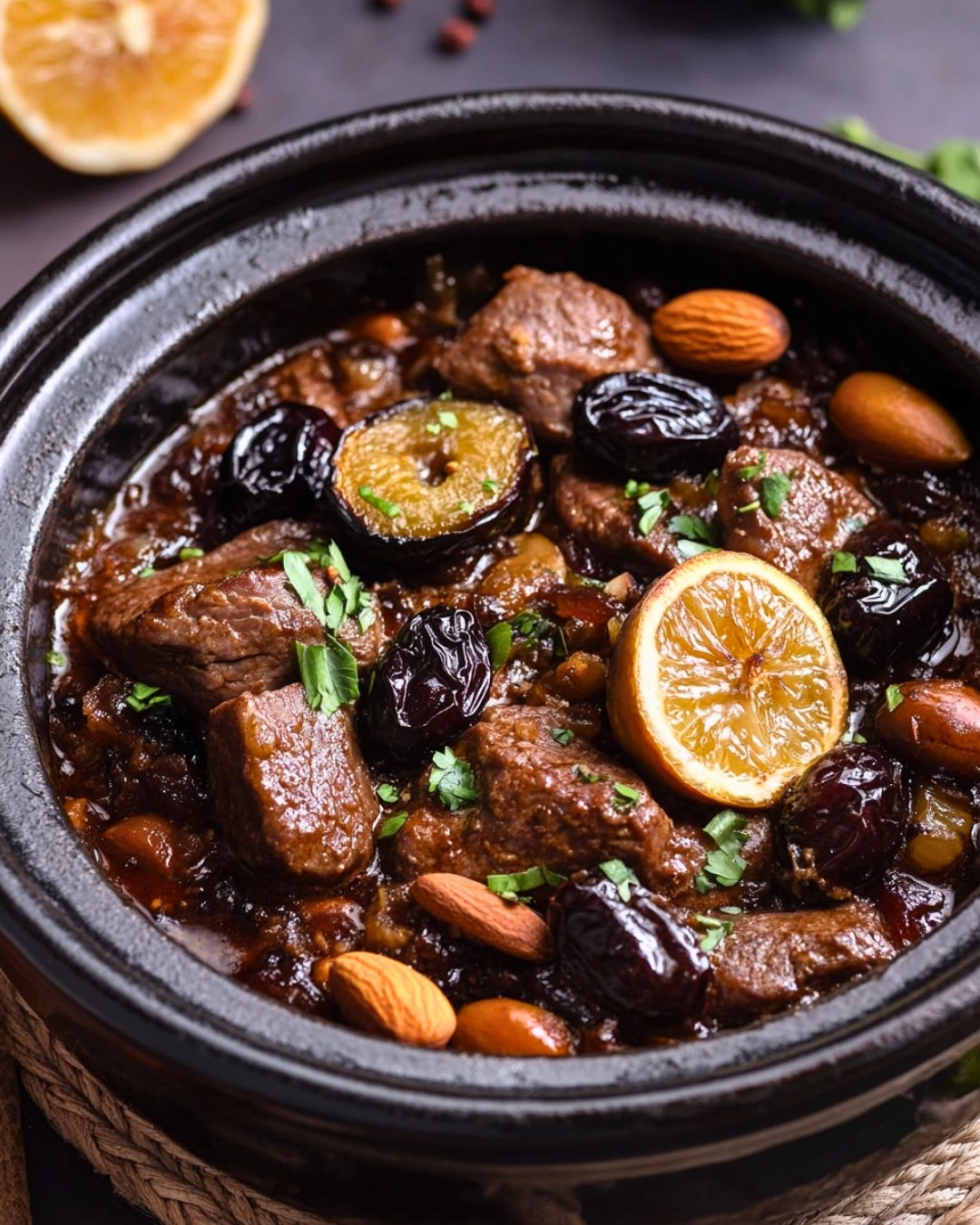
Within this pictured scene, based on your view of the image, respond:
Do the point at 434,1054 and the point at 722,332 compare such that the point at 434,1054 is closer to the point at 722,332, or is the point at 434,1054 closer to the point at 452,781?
the point at 452,781

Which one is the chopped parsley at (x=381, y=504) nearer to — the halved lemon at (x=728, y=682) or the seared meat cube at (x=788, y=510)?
the halved lemon at (x=728, y=682)

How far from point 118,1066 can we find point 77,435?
138cm

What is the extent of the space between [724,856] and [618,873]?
24cm

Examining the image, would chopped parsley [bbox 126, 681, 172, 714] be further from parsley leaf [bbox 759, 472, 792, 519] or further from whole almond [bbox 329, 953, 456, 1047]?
parsley leaf [bbox 759, 472, 792, 519]

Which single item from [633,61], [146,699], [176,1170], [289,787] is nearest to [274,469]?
[146,699]

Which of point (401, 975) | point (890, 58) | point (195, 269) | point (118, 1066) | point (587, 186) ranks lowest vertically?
point (118, 1066)

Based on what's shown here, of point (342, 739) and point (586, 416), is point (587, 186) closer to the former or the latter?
point (586, 416)

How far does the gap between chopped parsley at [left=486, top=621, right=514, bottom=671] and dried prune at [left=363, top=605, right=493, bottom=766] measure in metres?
0.07

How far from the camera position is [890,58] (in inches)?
206

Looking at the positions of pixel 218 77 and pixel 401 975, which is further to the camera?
pixel 218 77

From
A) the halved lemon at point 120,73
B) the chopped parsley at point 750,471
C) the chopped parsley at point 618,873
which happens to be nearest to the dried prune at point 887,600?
the chopped parsley at point 750,471

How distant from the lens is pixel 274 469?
3227mm

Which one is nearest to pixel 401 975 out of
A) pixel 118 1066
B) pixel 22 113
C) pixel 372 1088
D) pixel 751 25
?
pixel 372 1088

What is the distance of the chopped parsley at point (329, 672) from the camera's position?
9.72 ft
